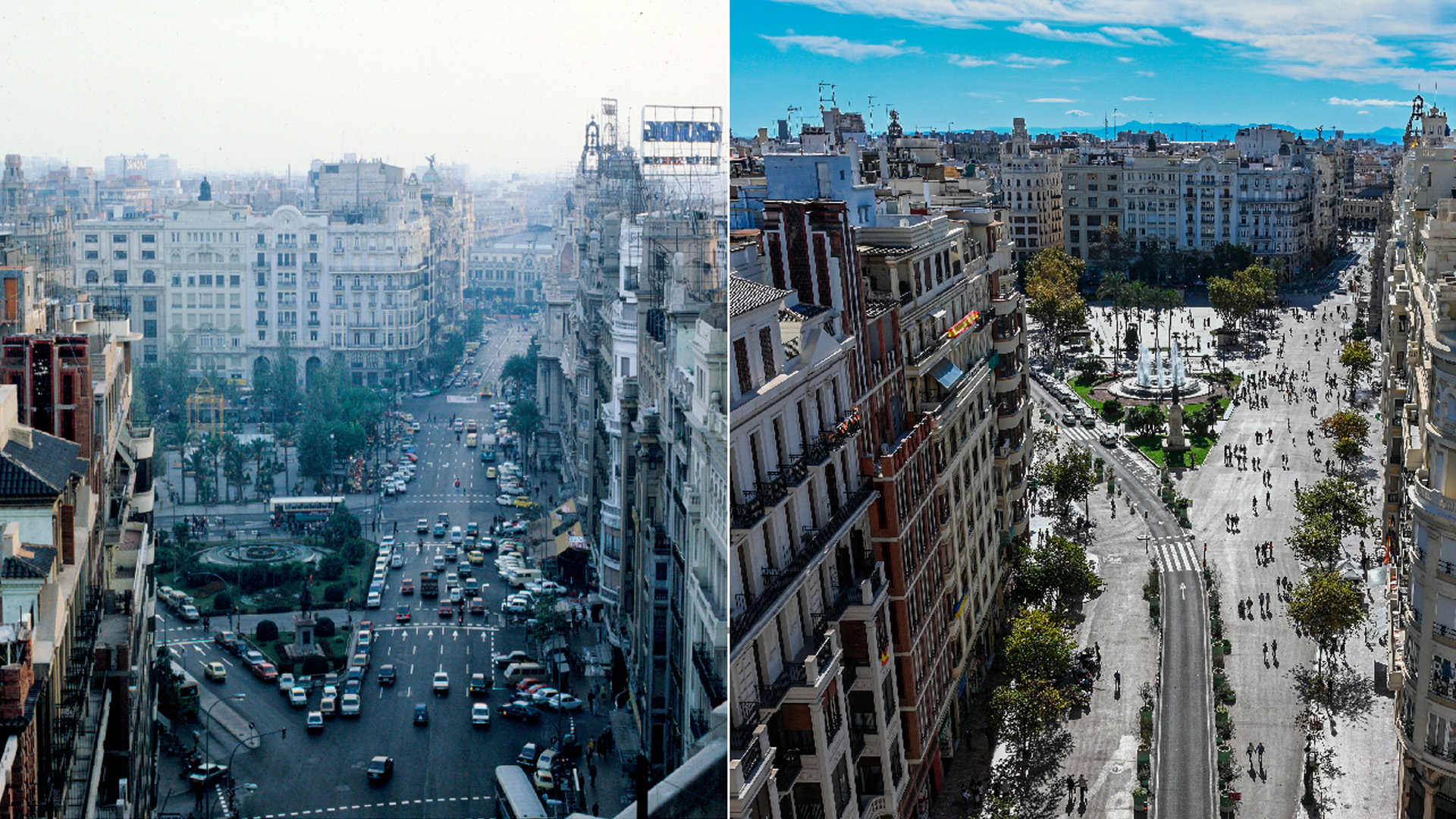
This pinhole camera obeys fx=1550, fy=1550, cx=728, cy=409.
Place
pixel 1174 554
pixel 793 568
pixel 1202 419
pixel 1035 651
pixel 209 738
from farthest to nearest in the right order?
1. pixel 1202 419
2. pixel 1174 554
3. pixel 1035 651
4. pixel 209 738
5. pixel 793 568

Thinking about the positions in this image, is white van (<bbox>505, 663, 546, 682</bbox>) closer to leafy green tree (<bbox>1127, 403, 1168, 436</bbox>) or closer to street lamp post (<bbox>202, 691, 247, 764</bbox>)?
street lamp post (<bbox>202, 691, 247, 764</bbox>)

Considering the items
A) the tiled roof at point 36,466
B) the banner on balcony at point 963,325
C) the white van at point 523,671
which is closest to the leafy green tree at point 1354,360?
the banner on balcony at point 963,325

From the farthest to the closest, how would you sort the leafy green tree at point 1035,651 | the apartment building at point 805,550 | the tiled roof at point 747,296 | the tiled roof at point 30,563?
the leafy green tree at point 1035,651
the apartment building at point 805,550
the tiled roof at point 747,296
the tiled roof at point 30,563

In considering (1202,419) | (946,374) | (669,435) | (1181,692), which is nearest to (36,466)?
(669,435)

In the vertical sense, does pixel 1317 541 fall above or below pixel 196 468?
below

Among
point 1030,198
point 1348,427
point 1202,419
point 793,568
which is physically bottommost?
point 1202,419

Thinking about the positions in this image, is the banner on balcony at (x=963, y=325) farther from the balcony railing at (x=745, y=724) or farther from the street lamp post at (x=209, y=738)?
the balcony railing at (x=745, y=724)

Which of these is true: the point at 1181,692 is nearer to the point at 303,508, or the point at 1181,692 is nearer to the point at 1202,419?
the point at 303,508
